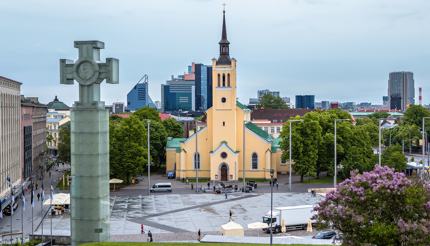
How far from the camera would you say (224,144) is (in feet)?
282

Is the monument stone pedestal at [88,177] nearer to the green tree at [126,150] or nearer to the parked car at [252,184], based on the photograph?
the green tree at [126,150]

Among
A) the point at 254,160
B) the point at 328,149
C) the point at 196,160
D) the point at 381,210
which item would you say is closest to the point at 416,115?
the point at 328,149

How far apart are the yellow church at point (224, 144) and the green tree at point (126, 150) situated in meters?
9.31

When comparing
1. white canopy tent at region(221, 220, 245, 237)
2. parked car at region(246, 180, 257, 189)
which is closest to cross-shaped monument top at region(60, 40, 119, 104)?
white canopy tent at region(221, 220, 245, 237)

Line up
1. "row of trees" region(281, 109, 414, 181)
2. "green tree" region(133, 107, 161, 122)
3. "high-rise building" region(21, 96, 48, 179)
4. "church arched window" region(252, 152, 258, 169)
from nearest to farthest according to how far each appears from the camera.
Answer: "row of trees" region(281, 109, 414, 181)
"high-rise building" region(21, 96, 48, 179)
"church arched window" region(252, 152, 258, 169)
"green tree" region(133, 107, 161, 122)

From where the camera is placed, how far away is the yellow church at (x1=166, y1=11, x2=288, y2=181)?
86006 millimetres

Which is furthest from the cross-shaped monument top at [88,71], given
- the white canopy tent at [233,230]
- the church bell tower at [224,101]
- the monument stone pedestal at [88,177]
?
the church bell tower at [224,101]

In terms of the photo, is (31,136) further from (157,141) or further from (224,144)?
(224,144)

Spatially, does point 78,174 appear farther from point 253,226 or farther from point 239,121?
point 239,121

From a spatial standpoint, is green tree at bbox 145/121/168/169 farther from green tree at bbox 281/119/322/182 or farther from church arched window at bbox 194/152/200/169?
green tree at bbox 281/119/322/182

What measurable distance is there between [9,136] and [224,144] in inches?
1142

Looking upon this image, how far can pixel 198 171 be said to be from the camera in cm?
8788

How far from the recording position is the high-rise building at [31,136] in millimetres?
84625

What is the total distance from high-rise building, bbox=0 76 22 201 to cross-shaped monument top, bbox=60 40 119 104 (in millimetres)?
35204
